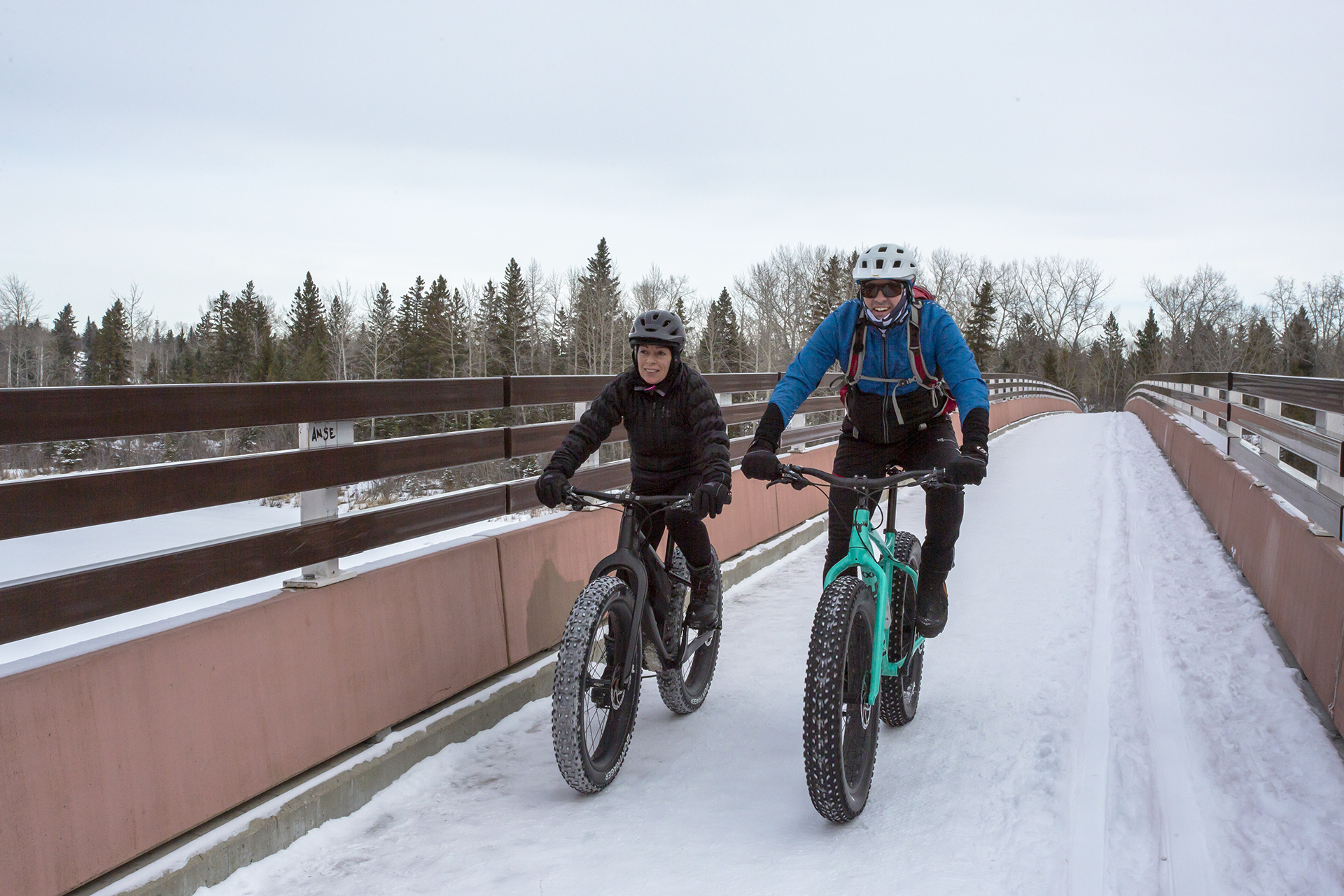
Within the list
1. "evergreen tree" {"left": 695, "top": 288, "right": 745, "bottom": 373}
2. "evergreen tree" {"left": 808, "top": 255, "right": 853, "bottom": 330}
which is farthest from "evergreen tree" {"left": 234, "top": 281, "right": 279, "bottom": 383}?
"evergreen tree" {"left": 808, "top": 255, "right": 853, "bottom": 330}

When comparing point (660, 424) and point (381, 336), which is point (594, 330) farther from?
point (660, 424)

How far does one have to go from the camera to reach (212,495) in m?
3.32

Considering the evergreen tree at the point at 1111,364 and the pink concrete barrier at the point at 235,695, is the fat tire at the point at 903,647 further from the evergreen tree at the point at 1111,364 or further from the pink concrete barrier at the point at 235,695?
the evergreen tree at the point at 1111,364

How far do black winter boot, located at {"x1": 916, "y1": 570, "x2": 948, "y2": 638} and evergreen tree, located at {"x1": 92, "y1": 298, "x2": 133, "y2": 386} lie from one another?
99.5 metres

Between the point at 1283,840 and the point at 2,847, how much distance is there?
402cm

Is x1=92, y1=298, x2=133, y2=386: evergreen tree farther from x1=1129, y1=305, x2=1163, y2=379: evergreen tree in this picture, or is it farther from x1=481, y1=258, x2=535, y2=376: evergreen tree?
x1=1129, y1=305, x2=1163, y2=379: evergreen tree

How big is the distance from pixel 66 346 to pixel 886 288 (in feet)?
410

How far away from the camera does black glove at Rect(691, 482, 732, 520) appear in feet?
13.0

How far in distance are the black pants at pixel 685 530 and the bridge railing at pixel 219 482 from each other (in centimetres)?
95

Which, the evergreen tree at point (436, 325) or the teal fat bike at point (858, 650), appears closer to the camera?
the teal fat bike at point (858, 650)

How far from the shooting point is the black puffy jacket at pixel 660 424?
4484 millimetres

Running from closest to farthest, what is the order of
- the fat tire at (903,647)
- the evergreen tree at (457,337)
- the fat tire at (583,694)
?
the fat tire at (583,694)
the fat tire at (903,647)
the evergreen tree at (457,337)

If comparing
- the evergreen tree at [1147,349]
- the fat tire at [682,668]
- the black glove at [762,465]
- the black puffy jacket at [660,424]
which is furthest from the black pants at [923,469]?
the evergreen tree at [1147,349]

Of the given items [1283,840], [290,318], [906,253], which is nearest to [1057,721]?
[1283,840]
